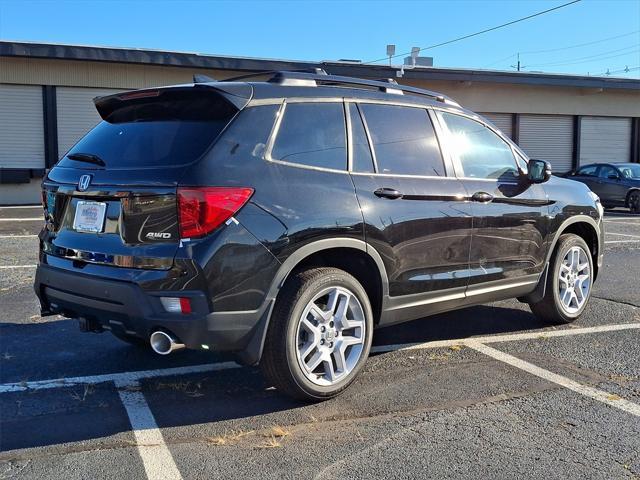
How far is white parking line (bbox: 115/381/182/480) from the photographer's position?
3184 millimetres

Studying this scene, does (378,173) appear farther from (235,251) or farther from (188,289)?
(188,289)

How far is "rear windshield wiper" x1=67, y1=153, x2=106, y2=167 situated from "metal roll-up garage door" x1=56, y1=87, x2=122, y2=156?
1728 cm

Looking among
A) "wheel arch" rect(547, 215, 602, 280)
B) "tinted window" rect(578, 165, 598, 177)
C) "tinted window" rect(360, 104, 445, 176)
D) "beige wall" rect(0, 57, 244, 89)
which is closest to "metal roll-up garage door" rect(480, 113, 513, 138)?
"tinted window" rect(578, 165, 598, 177)

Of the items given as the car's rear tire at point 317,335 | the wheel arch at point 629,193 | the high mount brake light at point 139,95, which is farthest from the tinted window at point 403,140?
the wheel arch at point 629,193

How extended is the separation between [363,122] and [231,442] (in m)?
2.28

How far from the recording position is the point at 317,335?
13.2 feet

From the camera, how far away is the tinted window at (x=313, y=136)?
396 centimetres

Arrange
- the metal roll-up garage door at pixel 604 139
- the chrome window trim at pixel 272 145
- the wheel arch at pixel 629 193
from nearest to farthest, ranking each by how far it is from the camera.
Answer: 1. the chrome window trim at pixel 272 145
2. the wheel arch at pixel 629 193
3. the metal roll-up garage door at pixel 604 139

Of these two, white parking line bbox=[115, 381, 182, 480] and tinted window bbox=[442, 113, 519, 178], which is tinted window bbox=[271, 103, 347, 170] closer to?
tinted window bbox=[442, 113, 519, 178]

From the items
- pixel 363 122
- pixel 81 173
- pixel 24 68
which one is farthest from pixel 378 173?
pixel 24 68

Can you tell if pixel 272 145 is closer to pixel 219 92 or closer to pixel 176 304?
pixel 219 92

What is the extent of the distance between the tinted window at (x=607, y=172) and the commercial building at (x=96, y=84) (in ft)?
20.7

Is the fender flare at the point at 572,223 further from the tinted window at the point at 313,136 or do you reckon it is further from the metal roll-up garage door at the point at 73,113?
the metal roll-up garage door at the point at 73,113

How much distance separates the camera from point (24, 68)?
19.7 m
